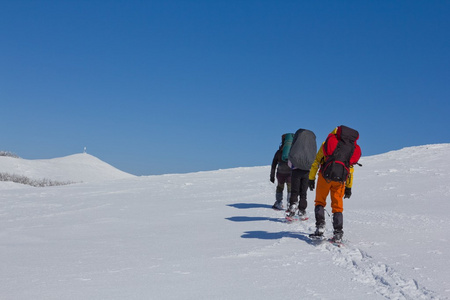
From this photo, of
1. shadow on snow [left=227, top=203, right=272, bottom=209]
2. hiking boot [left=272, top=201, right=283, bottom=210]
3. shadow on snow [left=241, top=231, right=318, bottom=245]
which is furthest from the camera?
shadow on snow [left=227, top=203, right=272, bottom=209]

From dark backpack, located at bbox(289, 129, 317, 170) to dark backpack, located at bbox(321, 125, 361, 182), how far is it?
196cm

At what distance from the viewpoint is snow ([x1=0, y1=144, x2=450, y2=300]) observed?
3.81m

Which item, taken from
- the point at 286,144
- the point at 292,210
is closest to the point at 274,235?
the point at 292,210

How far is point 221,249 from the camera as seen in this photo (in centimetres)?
569

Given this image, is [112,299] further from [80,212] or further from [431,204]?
[431,204]

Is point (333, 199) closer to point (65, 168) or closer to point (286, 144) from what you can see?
point (286, 144)

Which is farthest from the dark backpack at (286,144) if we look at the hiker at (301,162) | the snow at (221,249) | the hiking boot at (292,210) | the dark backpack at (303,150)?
the snow at (221,249)

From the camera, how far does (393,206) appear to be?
914cm

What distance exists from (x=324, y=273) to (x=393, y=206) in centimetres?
565

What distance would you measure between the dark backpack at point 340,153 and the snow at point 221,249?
1.10 meters

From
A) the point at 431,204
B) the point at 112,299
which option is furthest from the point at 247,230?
the point at 431,204

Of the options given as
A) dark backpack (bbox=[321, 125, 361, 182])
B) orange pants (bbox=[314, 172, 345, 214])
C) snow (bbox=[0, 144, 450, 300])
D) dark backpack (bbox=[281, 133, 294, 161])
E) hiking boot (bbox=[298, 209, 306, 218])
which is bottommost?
snow (bbox=[0, 144, 450, 300])

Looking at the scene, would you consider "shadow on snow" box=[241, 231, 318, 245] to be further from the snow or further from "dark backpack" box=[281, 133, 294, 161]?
"dark backpack" box=[281, 133, 294, 161]

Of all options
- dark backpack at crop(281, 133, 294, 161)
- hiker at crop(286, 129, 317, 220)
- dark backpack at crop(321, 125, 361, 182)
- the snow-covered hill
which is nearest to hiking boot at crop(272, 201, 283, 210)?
dark backpack at crop(281, 133, 294, 161)
